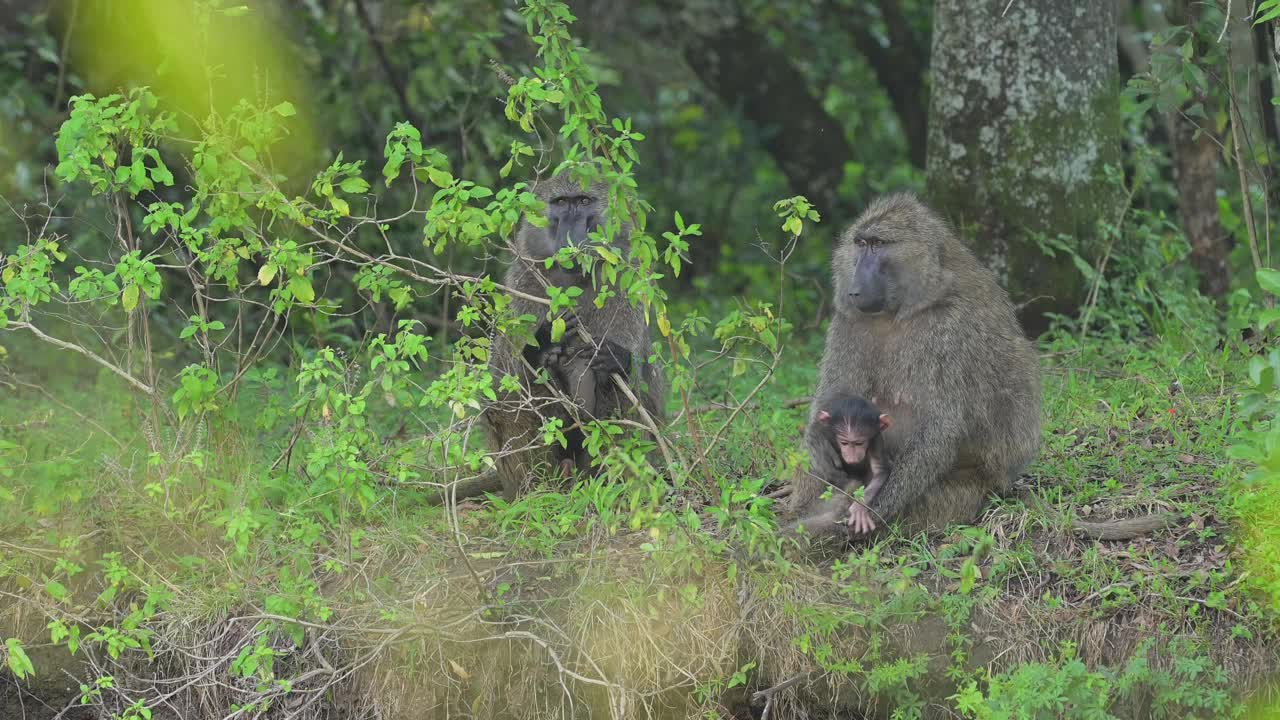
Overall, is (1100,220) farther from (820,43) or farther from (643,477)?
(820,43)

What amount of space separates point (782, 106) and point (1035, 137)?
13.1ft

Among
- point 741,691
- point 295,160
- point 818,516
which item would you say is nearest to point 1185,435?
point 818,516

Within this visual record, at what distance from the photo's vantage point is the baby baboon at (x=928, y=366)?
4.12m

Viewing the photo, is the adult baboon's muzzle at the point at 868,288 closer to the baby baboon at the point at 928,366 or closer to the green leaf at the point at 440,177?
the baby baboon at the point at 928,366

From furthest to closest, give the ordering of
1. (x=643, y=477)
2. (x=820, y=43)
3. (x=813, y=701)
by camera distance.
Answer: (x=820, y=43) → (x=813, y=701) → (x=643, y=477)

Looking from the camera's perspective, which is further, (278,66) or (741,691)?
(278,66)

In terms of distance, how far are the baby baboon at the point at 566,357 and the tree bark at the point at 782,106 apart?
495 centimetres

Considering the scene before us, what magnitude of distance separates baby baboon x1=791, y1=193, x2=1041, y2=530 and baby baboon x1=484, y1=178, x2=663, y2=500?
0.73 m

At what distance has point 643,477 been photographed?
11.9 feet

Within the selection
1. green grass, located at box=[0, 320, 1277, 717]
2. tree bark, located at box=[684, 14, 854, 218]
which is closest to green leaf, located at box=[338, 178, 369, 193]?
green grass, located at box=[0, 320, 1277, 717]

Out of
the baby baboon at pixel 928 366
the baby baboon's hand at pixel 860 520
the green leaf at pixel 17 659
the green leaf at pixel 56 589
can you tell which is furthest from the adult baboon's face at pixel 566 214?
the green leaf at pixel 17 659

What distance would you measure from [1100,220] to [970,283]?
1818 mm

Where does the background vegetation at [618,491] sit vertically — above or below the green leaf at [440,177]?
below

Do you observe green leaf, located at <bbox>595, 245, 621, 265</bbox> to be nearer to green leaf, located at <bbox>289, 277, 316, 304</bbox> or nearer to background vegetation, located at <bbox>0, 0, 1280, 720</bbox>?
background vegetation, located at <bbox>0, 0, 1280, 720</bbox>
